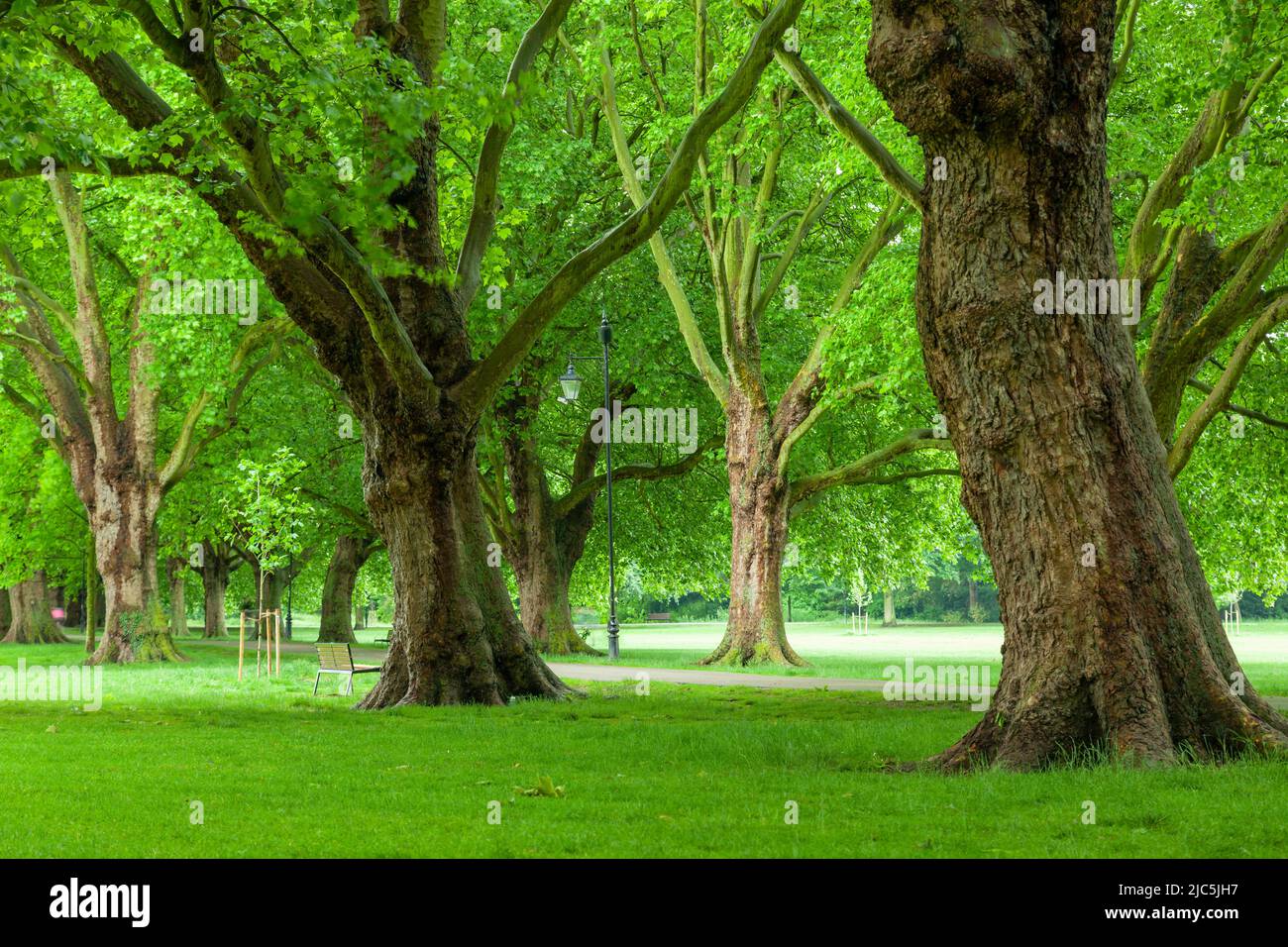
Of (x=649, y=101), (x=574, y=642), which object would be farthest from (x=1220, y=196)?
(x=574, y=642)

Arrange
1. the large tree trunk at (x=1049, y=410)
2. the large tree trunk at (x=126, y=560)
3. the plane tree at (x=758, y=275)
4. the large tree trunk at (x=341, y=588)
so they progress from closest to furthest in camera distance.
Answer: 1. the large tree trunk at (x=1049, y=410)
2. the plane tree at (x=758, y=275)
3. the large tree trunk at (x=126, y=560)
4. the large tree trunk at (x=341, y=588)

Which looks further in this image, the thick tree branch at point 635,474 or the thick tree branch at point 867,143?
the thick tree branch at point 635,474

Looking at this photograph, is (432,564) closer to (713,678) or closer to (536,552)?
(713,678)

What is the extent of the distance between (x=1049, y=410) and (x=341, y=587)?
124 ft

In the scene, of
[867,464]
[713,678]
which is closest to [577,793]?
[713,678]

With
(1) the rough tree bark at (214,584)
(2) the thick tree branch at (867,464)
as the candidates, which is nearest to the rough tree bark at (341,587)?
(1) the rough tree bark at (214,584)

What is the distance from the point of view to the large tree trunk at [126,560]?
27.3m

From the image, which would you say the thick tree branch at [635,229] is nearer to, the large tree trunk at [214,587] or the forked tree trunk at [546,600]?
the forked tree trunk at [546,600]

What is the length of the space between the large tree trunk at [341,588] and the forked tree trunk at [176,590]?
638 cm

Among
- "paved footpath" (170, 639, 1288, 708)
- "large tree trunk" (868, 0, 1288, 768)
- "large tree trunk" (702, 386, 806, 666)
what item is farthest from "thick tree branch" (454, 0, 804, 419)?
"large tree trunk" (702, 386, 806, 666)

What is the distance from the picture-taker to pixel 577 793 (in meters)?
7.92

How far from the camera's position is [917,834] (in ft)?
21.0

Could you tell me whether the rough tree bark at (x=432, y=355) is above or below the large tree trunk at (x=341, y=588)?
above

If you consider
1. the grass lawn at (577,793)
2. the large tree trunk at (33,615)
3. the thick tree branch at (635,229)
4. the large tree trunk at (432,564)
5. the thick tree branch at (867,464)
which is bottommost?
the large tree trunk at (33,615)
